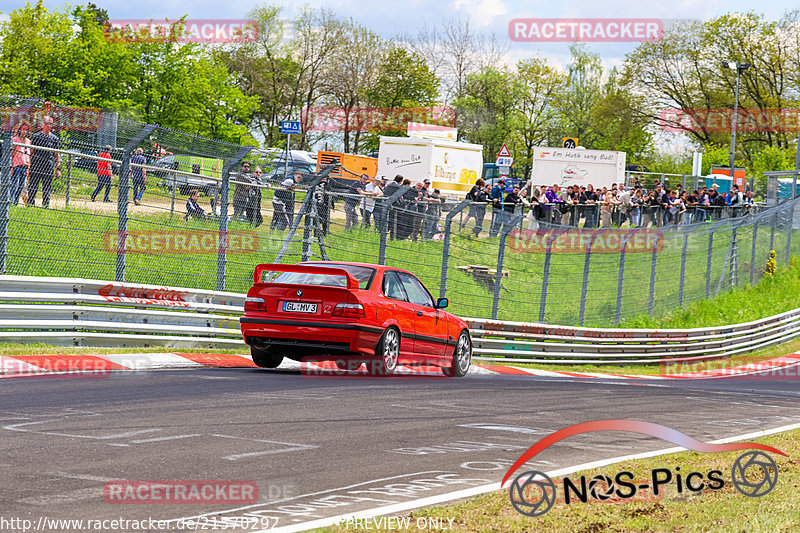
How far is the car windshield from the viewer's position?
12047mm

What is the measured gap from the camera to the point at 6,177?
11.4 meters

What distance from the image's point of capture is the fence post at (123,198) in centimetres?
1287

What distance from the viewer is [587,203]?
2828 centimetres

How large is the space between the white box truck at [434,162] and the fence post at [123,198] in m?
23.2

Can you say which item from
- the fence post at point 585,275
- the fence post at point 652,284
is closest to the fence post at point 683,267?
the fence post at point 652,284

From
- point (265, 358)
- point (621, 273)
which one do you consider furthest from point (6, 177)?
point (621, 273)

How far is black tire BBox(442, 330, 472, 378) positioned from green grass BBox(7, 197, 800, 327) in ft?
8.24

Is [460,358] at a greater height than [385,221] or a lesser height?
lesser

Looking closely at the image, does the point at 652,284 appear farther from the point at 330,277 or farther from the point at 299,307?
the point at 299,307

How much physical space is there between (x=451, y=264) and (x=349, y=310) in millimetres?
7151

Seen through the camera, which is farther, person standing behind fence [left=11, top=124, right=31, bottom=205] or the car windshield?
the car windshield

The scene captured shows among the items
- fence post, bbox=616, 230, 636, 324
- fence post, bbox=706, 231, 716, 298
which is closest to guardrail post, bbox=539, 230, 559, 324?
fence post, bbox=616, 230, 636, 324

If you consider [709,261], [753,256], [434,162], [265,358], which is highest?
[434,162]

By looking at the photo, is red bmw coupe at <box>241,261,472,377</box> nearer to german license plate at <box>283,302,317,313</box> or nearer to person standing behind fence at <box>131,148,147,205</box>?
german license plate at <box>283,302,317,313</box>
